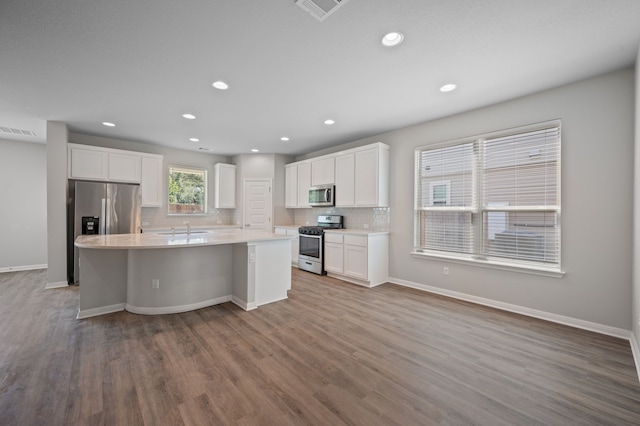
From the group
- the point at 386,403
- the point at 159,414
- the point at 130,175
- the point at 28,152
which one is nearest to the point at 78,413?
the point at 159,414

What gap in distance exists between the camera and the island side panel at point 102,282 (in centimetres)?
323

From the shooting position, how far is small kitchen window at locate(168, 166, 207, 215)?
633 centimetres

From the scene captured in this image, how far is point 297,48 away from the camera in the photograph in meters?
2.41

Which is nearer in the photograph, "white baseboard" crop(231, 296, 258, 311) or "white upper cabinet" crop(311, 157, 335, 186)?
"white baseboard" crop(231, 296, 258, 311)

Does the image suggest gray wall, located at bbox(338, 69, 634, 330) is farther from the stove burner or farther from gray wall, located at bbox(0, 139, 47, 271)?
gray wall, located at bbox(0, 139, 47, 271)

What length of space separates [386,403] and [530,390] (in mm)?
1084

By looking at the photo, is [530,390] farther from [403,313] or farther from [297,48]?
[297,48]

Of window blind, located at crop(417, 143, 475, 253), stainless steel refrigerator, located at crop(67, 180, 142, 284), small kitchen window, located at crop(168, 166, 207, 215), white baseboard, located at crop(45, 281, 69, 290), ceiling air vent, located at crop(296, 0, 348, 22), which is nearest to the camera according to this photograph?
ceiling air vent, located at crop(296, 0, 348, 22)

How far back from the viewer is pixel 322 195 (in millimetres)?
5727

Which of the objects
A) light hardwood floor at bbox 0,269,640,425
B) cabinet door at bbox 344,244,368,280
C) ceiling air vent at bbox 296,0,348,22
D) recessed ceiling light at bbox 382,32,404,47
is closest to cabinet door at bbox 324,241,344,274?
cabinet door at bbox 344,244,368,280

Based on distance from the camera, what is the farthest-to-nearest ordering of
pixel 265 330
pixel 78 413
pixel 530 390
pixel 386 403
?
pixel 265 330 → pixel 530 390 → pixel 386 403 → pixel 78 413

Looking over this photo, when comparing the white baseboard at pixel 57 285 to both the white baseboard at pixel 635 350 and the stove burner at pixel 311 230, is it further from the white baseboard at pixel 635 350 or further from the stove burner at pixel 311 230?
the white baseboard at pixel 635 350

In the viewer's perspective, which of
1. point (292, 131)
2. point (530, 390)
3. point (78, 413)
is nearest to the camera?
point (78, 413)

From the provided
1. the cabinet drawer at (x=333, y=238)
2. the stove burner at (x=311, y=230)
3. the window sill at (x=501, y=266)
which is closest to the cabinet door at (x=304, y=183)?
the stove burner at (x=311, y=230)
